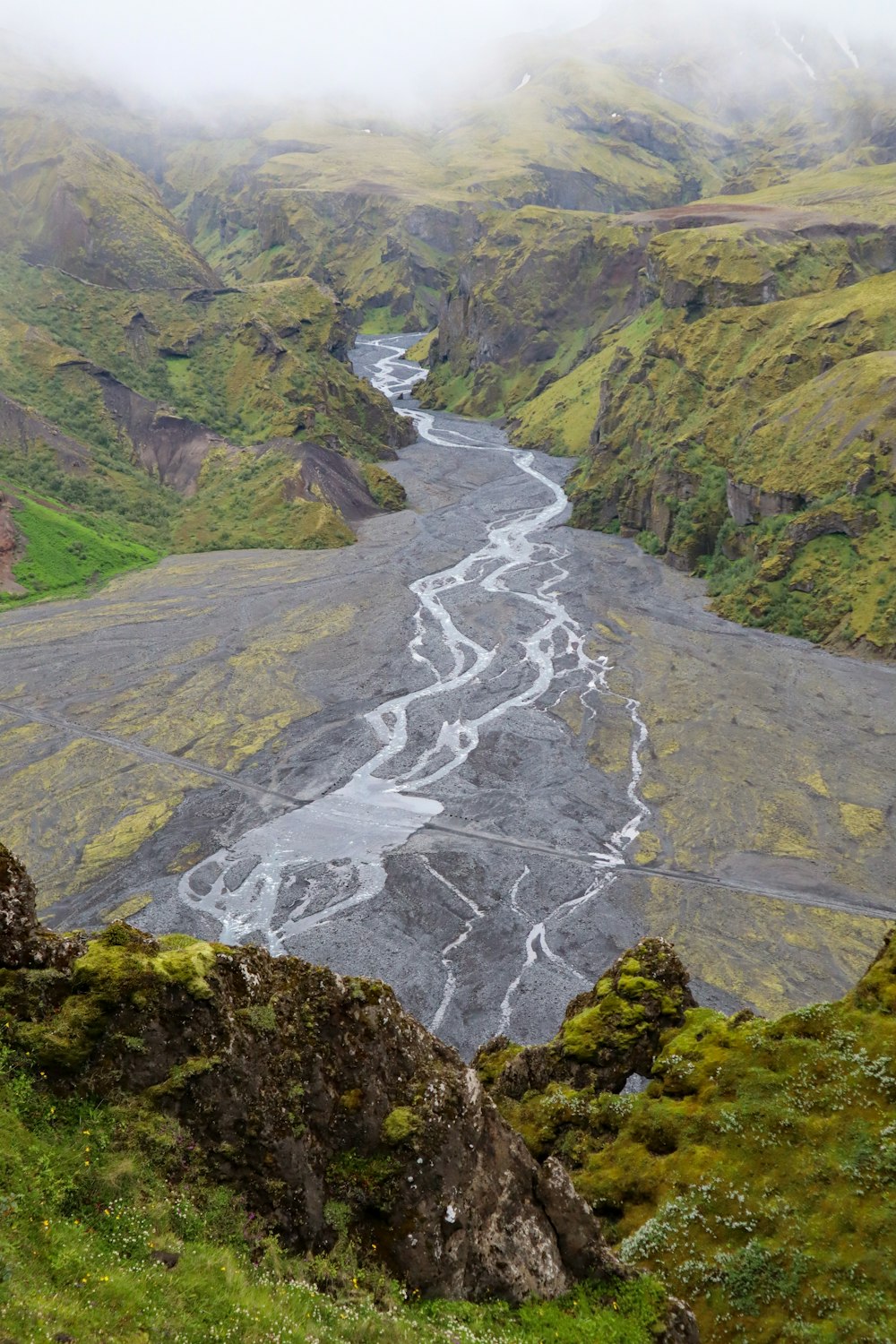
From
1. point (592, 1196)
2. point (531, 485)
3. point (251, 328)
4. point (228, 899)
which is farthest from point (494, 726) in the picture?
point (251, 328)

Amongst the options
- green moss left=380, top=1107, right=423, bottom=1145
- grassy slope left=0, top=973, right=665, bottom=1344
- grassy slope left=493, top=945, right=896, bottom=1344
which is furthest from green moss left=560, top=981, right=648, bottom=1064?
green moss left=380, top=1107, right=423, bottom=1145

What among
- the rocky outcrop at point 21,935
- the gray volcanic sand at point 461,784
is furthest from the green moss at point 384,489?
the rocky outcrop at point 21,935

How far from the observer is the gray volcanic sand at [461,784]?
150ft

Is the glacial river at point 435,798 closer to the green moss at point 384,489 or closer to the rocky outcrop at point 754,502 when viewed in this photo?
the rocky outcrop at point 754,502

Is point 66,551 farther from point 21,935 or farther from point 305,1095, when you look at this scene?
point 305,1095

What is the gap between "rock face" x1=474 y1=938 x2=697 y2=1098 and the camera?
2273 centimetres

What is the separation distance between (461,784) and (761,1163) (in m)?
42.9

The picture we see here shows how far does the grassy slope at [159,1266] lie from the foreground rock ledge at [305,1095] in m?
0.35

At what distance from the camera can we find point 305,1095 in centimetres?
1524

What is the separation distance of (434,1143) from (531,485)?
129296 millimetres

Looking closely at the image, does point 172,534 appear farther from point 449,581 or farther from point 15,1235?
point 15,1235

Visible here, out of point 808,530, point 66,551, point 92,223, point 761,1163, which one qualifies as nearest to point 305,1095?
point 761,1163

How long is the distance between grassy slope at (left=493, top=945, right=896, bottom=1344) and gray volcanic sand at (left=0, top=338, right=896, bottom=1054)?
20.6 m

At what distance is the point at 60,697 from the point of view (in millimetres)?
71250
